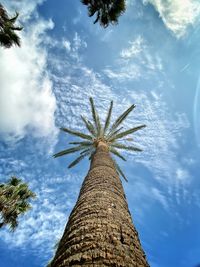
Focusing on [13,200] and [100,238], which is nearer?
[100,238]

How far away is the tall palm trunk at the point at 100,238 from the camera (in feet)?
7.04

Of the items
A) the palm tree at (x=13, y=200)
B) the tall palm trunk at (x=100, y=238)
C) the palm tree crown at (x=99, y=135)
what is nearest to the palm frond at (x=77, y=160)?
the palm tree crown at (x=99, y=135)

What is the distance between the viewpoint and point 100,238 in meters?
2.46

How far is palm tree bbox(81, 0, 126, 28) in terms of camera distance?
30.3 feet

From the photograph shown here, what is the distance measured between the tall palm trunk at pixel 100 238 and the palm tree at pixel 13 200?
509 inches

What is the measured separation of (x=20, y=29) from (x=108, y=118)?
7086mm

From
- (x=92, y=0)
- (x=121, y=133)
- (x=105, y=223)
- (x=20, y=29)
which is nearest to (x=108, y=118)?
(x=121, y=133)

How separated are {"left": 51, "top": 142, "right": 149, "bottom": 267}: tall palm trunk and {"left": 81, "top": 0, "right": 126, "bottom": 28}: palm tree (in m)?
8.21

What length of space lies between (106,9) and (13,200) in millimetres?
13200

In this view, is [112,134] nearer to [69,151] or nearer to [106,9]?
[69,151]

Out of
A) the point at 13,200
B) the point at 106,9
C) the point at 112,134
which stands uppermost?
the point at 106,9

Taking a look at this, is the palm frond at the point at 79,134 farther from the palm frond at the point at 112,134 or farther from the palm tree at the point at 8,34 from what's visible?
the palm tree at the point at 8,34

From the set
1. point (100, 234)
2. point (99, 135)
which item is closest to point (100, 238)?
point (100, 234)

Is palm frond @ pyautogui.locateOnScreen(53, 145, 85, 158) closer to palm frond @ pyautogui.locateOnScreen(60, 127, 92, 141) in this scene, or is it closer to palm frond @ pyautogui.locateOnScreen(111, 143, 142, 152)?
palm frond @ pyautogui.locateOnScreen(60, 127, 92, 141)
